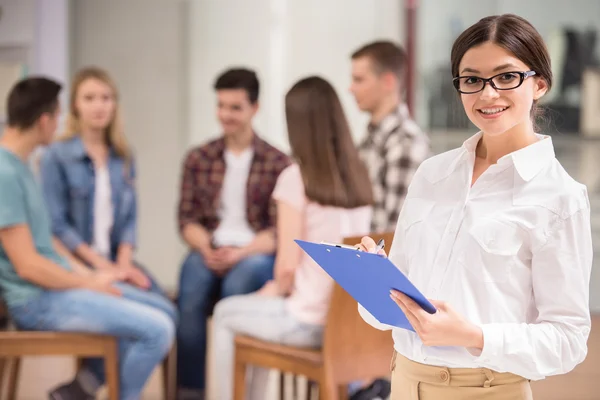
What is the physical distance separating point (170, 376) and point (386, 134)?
4.75 ft

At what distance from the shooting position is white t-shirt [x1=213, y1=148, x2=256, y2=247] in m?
3.80

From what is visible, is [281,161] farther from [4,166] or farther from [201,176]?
[4,166]

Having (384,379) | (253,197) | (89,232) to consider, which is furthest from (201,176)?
(384,379)

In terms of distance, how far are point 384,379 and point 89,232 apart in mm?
1558

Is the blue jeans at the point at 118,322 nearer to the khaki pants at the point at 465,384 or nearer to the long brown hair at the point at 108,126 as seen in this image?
the long brown hair at the point at 108,126

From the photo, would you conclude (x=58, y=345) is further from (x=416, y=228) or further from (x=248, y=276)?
(x=416, y=228)

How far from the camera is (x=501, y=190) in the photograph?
1.51 meters

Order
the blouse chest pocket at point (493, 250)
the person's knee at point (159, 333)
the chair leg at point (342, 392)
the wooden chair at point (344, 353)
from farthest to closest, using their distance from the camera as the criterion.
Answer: the person's knee at point (159, 333) → the chair leg at point (342, 392) → the wooden chair at point (344, 353) → the blouse chest pocket at point (493, 250)

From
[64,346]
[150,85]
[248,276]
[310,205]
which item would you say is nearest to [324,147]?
[310,205]

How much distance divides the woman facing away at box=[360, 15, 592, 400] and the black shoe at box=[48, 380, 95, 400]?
6.69 ft

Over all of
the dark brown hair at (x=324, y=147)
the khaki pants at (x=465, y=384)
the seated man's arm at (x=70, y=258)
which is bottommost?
the seated man's arm at (x=70, y=258)

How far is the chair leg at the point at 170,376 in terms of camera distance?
12.2ft

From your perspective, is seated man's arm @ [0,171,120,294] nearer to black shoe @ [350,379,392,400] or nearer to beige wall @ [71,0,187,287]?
black shoe @ [350,379,392,400]

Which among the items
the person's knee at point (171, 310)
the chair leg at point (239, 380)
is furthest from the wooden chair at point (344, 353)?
the person's knee at point (171, 310)
